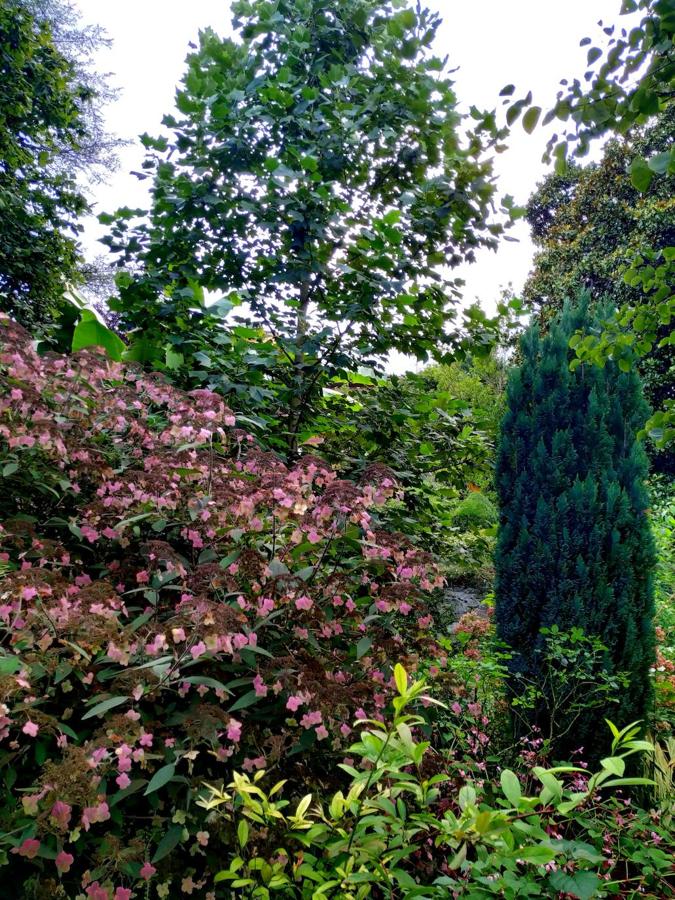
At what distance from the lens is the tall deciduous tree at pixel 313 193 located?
3.07 meters

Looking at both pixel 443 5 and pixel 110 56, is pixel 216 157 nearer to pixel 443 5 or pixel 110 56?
pixel 443 5

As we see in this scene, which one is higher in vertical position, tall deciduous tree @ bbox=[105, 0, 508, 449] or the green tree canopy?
the green tree canopy

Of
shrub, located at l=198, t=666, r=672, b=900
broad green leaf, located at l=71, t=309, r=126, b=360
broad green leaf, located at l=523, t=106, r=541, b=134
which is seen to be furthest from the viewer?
broad green leaf, located at l=71, t=309, r=126, b=360

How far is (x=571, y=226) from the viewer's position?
12734 millimetres

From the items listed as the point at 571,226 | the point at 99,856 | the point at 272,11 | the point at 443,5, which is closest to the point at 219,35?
the point at 272,11

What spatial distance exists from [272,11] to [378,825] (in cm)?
381

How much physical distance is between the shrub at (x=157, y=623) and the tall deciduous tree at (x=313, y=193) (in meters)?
0.96

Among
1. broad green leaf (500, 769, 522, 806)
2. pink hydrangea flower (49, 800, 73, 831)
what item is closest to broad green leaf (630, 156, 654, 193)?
broad green leaf (500, 769, 522, 806)

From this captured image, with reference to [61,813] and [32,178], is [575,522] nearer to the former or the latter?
[61,813]

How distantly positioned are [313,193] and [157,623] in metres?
2.16

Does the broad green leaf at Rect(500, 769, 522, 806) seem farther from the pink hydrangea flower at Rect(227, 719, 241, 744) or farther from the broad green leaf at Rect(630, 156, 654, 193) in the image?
the broad green leaf at Rect(630, 156, 654, 193)

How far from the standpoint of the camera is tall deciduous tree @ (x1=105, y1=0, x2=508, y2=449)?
10.1 feet

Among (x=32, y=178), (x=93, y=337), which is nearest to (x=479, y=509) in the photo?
(x=93, y=337)

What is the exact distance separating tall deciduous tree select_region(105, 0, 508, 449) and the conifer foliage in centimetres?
69
